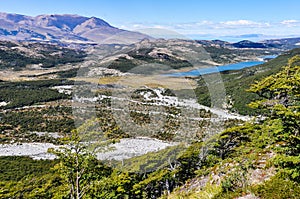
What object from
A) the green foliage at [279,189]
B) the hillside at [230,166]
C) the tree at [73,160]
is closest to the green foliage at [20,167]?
the hillside at [230,166]

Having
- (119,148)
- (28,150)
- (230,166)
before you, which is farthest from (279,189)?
(28,150)

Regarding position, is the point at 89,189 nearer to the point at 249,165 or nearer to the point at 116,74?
the point at 249,165

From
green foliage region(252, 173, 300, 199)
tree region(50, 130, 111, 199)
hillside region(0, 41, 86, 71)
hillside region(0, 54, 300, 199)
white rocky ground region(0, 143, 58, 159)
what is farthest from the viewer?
hillside region(0, 41, 86, 71)

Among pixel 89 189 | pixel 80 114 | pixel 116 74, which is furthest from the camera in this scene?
pixel 116 74

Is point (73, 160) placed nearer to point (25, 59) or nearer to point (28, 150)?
point (28, 150)

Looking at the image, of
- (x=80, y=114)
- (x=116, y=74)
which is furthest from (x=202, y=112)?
(x=116, y=74)

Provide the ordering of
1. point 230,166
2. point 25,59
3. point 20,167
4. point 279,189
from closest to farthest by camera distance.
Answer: point 279,189, point 230,166, point 20,167, point 25,59

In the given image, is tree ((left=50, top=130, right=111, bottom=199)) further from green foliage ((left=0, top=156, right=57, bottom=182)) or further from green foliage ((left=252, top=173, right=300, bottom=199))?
green foliage ((left=0, top=156, right=57, bottom=182))

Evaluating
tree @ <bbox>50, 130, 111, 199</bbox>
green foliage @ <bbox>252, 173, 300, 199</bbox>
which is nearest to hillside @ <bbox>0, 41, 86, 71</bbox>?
tree @ <bbox>50, 130, 111, 199</bbox>

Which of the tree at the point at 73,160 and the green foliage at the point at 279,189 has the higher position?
the green foliage at the point at 279,189

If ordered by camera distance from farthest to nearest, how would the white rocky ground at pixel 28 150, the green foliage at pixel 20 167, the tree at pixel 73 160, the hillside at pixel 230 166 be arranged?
the white rocky ground at pixel 28 150
the green foliage at pixel 20 167
the tree at pixel 73 160
the hillside at pixel 230 166

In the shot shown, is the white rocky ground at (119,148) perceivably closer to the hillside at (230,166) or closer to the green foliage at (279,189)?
the hillside at (230,166)
